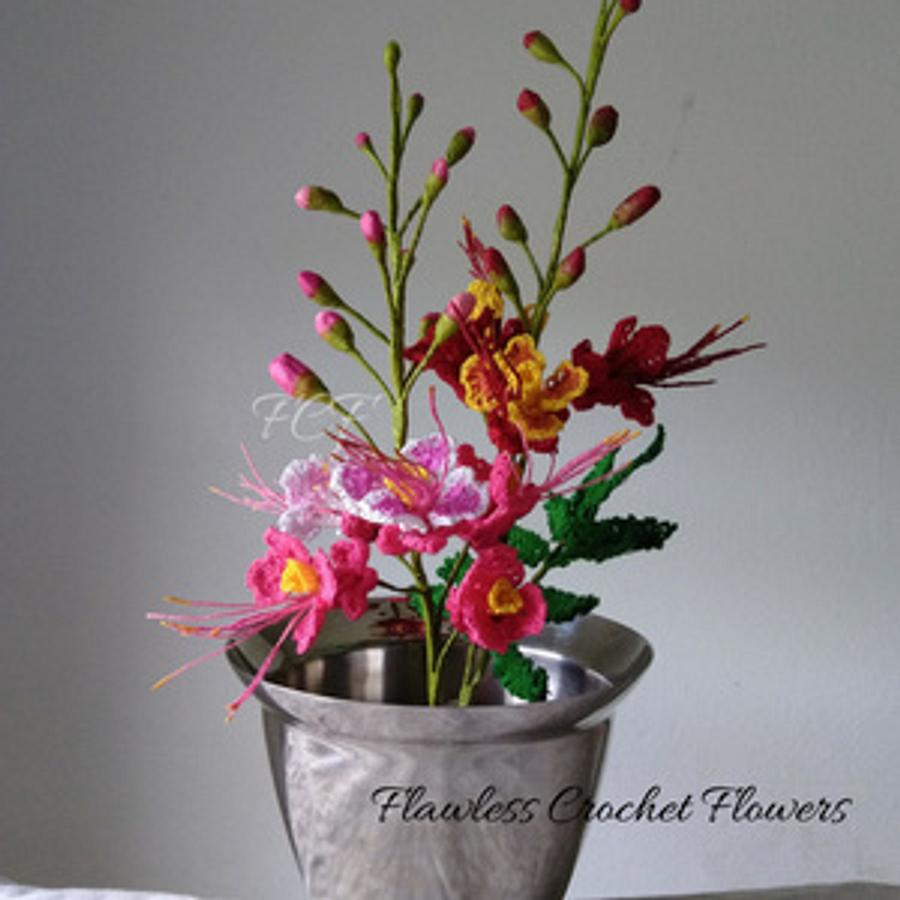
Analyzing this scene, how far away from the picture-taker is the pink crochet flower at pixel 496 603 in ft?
1.97

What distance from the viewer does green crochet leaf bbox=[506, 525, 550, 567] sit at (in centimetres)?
68

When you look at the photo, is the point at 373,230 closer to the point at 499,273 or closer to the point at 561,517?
the point at 499,273

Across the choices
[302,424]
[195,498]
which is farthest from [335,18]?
[195,498]

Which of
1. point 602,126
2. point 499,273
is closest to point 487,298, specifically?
point 499,273

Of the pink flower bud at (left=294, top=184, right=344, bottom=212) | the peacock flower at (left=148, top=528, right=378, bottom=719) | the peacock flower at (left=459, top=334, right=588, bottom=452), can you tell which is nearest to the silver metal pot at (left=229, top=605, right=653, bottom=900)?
the peacock flower at (left=148, top=528, right=378, bottom=719)

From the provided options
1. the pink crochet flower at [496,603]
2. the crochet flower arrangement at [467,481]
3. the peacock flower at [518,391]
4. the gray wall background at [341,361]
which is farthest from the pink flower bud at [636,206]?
the gray wall background at [341,361]

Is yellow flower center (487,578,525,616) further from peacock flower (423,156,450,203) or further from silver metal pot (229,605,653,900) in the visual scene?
peacock flower (423,156,450,203)

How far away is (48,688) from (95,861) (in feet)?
0.84

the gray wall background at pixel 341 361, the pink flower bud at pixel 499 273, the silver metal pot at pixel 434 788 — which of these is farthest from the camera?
the gray wall background at pixel 341 361

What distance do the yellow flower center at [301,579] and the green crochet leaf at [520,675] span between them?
106 millimetres

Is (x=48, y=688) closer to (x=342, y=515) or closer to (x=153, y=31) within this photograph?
(x=153, y=31)

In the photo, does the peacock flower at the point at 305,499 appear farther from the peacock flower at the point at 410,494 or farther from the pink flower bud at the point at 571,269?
the pink flower bud at the point at 571,269

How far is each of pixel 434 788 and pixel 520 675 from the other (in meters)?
0.09

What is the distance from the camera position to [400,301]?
0.66 metres
